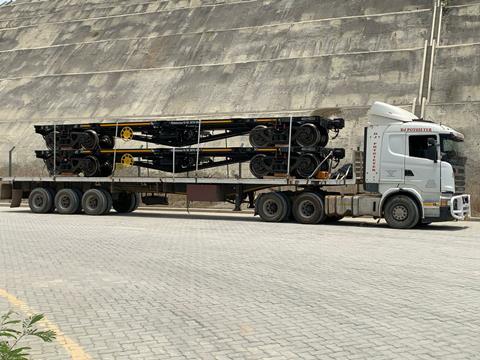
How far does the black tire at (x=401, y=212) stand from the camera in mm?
16250

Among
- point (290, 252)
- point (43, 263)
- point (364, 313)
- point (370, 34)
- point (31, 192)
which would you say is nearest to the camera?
point (364, 313)

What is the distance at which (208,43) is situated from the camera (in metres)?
39.3

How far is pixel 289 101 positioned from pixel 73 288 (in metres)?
25.1

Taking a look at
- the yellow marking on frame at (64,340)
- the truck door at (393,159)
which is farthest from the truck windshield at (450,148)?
the yellow marking on frame at (64,340)

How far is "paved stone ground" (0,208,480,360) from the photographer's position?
16.4 ft

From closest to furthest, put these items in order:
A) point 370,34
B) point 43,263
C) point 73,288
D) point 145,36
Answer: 1. point 73,288
2. point 43,263
3. point 370,34
4. point 145,36

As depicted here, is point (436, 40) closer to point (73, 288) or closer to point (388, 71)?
point (388, 71)

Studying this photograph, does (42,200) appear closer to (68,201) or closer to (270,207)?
(68,201)

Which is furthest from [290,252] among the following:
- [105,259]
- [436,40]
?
[436,40]

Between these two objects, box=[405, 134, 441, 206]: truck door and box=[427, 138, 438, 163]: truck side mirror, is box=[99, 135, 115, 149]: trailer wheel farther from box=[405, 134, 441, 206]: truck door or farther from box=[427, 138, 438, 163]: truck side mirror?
box=[427, 138, 438, 163]: truck side mirror

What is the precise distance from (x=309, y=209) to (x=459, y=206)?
4.49m

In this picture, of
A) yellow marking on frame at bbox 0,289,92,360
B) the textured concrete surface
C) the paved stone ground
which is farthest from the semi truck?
yellow marking on frame at bbox 0,289,92,360

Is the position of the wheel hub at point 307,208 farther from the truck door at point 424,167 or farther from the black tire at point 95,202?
the black tire at point 95,202

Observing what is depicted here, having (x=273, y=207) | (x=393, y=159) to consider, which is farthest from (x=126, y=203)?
(x=393, y=159)
